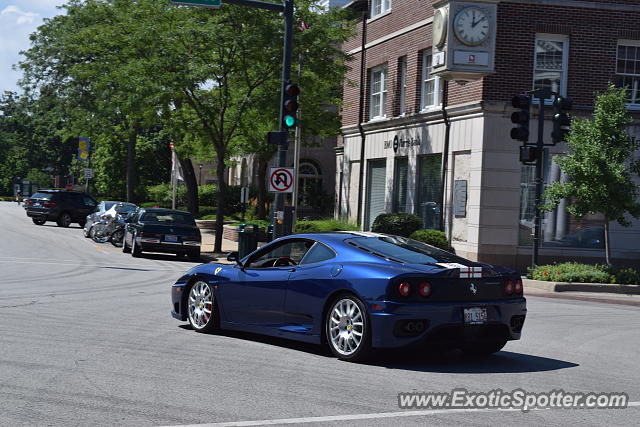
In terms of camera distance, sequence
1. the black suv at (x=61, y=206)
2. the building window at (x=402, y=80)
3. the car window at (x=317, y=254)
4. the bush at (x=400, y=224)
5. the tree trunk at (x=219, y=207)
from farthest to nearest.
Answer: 1. the black suv at (x=61, y=206)
2. the building window at (x=402, y=80)
3. the tree trunk at (x=219, y=207)
4. the bush at (x=400, y=224)
5. the car window at (x=317, y=254)

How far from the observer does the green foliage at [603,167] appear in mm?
21828

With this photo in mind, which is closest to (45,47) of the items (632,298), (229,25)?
(229,25)

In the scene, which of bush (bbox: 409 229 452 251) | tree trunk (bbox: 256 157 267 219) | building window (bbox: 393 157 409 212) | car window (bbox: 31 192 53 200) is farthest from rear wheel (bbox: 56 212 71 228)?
bush (bbox: 409 229 452 251)

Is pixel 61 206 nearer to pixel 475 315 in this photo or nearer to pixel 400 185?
pixel 400 185

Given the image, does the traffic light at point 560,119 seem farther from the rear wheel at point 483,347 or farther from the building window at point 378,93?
the rear wheel at point 483,347

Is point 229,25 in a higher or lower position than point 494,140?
higher

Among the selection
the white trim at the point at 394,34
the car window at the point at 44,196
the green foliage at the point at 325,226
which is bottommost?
the green foliage at the point at 325,226

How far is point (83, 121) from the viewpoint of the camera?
151 ft

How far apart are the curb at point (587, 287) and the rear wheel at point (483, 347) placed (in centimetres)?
1180

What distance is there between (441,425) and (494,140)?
2027cm

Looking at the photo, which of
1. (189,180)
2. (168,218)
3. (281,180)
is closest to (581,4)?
(281,180)

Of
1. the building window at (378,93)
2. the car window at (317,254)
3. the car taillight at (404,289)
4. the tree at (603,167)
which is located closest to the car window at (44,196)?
the building window at (378,93)

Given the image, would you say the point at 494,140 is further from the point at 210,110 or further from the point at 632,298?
the point at 210,110

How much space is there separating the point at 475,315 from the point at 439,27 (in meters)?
18.6
